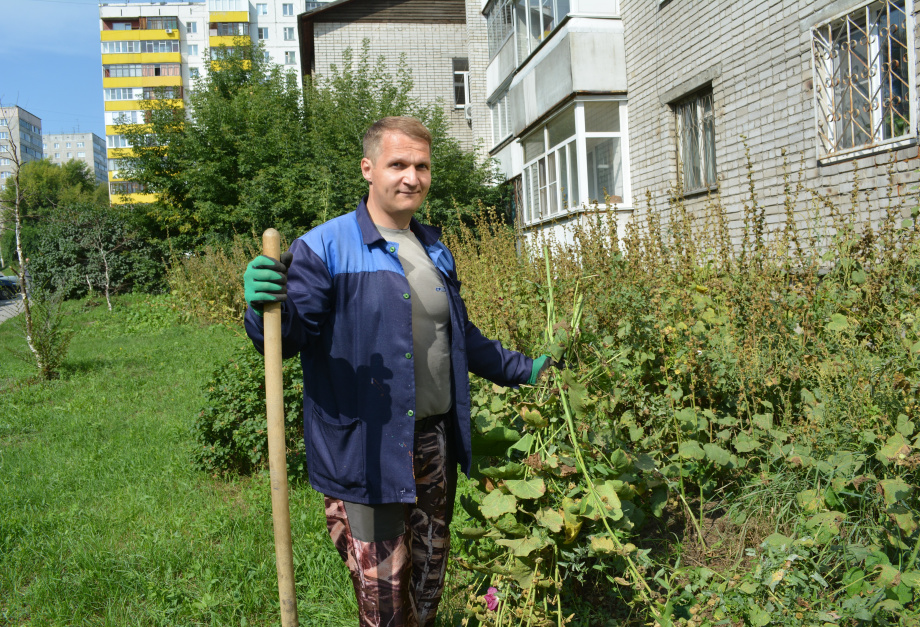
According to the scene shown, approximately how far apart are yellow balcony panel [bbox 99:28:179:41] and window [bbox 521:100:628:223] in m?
62.2

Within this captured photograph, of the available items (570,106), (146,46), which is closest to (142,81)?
(146,46)

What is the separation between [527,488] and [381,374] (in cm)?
58

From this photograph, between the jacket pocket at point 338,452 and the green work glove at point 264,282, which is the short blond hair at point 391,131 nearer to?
the green work glove at point 264,282

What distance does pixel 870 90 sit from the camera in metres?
6.37

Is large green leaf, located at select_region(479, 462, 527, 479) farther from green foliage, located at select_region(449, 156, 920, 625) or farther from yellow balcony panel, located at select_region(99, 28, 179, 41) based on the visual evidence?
yellow balcony panel, located at select_region(99, 28, 179, 41)

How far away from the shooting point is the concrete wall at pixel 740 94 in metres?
6.75

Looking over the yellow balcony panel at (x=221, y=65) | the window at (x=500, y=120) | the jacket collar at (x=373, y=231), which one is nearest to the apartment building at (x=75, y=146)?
the yellow balcony panel at (x=221, y=65)

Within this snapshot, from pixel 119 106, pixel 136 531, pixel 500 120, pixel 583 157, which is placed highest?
pixel 119 106

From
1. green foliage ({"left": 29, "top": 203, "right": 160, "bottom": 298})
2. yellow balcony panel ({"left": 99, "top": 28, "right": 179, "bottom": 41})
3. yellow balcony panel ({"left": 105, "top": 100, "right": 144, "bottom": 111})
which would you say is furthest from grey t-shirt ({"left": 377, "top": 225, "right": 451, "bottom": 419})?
yellow balcony panel ({"left": 99, "top": 28, "right": 179, "bottom": 41})

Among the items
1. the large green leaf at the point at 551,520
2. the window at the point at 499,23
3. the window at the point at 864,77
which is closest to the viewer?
the large green leaf at the point at 551,520

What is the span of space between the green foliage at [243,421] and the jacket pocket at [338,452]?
2167 millimetres

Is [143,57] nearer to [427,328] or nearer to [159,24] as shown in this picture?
[159,24]

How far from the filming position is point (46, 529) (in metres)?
3.74

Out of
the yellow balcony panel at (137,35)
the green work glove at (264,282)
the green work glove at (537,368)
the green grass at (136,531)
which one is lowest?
the green grass at (136,531)
